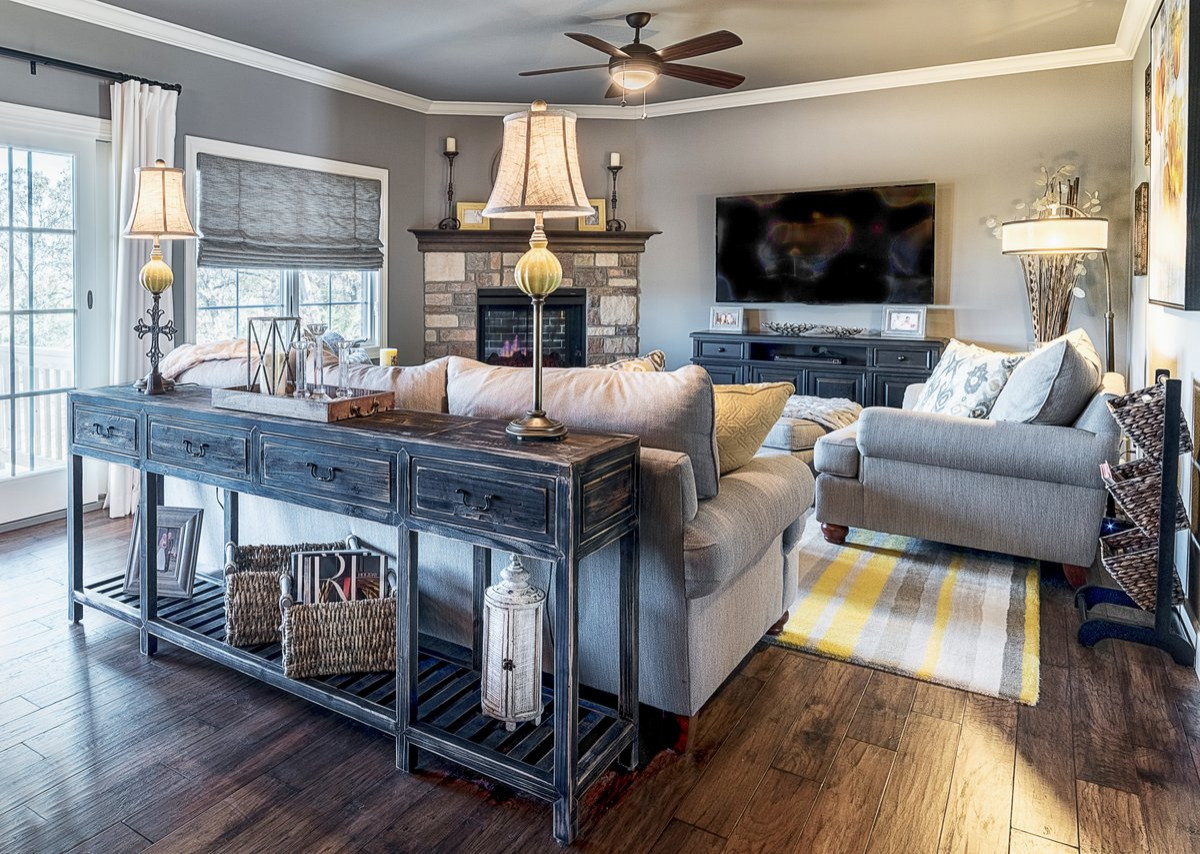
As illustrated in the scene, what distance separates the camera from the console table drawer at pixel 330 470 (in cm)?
200

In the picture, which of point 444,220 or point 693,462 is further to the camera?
point 444,220

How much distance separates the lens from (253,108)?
5164 mm

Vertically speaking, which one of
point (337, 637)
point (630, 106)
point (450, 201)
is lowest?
point (337, 637)

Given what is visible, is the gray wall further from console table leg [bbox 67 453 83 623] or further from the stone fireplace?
console table leg [bbox 67 453 83 623]

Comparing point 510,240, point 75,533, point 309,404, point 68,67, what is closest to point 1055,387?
point 309,404

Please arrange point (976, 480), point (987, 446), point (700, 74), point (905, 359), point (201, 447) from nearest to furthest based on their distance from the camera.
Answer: point (201, 447)
point (987, 446)
point (976, 480)
point (700, 74)
point (905, 359)

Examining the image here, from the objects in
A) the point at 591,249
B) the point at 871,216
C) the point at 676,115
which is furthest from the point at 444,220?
the point at 871,216

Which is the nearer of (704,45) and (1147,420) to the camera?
(1147,420)

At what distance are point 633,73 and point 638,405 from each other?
9.83ft

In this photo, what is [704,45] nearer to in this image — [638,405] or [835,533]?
[835,533]

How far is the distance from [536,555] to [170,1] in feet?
13.3

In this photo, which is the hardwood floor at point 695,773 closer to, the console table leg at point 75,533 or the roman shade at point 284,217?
the console table leg at point 75,533

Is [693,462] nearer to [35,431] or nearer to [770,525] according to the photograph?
[770,525]

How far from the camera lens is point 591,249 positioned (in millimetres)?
6742
